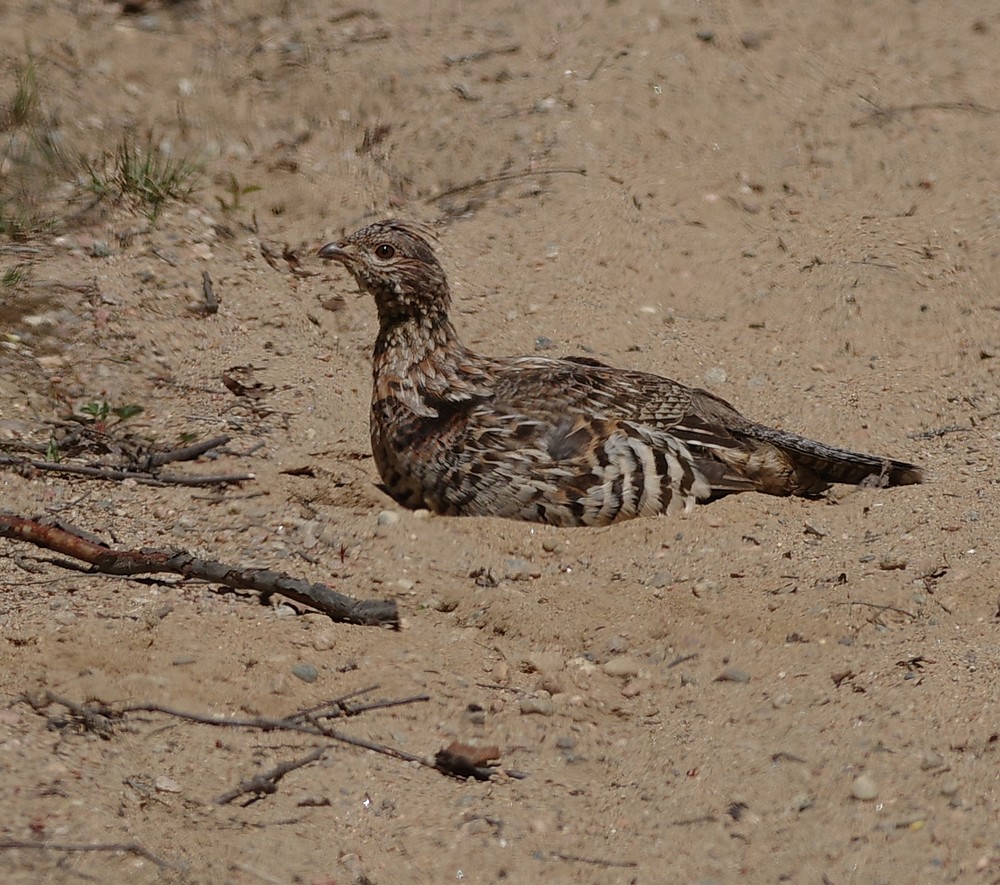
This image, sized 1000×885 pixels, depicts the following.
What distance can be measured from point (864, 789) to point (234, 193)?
5.97 meters

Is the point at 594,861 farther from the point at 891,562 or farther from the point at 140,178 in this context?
the point at 140,178

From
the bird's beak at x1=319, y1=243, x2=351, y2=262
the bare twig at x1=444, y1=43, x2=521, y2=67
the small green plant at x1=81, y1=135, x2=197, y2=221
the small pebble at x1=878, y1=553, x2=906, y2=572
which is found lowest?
the small pebble at x1=878, y1=553, x2=906, y2=572

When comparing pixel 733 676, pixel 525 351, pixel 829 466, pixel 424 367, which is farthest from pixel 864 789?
pixel 525 351

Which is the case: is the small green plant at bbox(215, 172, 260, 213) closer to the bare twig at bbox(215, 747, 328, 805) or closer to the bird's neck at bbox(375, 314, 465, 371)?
the bird's neck at bbox(375, 314, 465, 371)

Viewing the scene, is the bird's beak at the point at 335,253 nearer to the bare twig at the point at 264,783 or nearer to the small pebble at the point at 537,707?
the small pebble at the point at 537,707

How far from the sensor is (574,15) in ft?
33.6

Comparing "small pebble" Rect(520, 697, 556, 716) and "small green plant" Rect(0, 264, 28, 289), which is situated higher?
→ "small green plant" Rect(0, 264, 28, 289)

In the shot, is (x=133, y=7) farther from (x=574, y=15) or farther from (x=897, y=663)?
(x=897, y=663)

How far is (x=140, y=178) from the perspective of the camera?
828 centimetres

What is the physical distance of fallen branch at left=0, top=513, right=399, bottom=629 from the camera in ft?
17.0

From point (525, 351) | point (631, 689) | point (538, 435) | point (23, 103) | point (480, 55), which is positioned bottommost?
point (631, 689)

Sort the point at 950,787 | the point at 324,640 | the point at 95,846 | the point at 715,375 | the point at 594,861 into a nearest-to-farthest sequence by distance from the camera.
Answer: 1. the point at 95,846
2. the point at 594,861
3. the point at 950,787
4. the point at 324,640
5. the point at 715,375

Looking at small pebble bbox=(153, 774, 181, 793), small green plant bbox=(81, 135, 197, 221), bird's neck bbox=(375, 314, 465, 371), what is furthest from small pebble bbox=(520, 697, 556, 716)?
small green plant bbox=(81, 135, 197, 221)

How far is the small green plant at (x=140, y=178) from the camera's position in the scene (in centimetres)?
824
